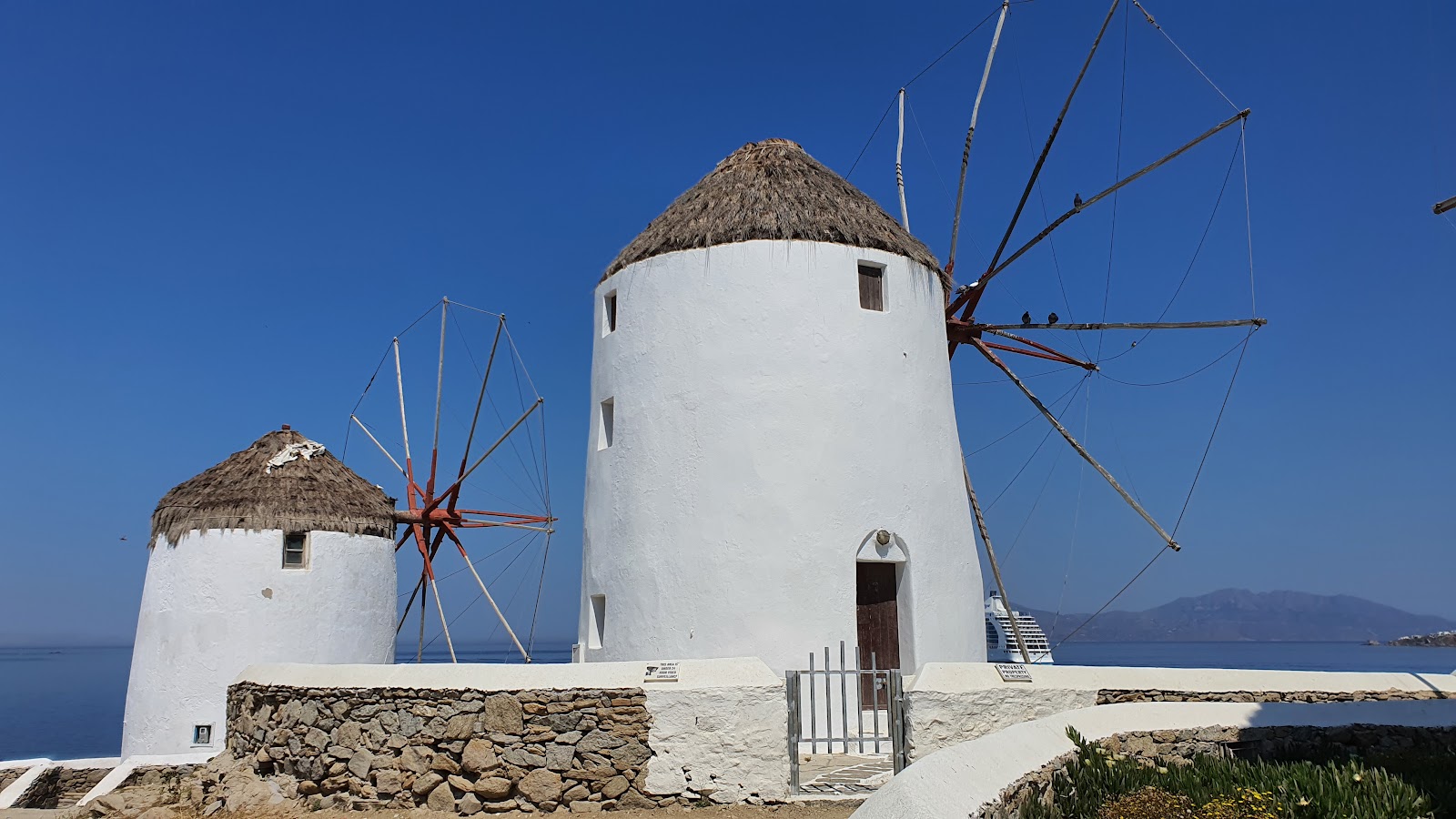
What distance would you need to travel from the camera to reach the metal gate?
10570 millimetres

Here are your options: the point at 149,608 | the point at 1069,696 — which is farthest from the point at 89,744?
the point at 1069,696

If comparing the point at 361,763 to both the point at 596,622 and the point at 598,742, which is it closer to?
the point at 598,742

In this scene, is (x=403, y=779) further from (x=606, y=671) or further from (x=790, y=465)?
(x=790, y=465)

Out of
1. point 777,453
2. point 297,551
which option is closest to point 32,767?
point 297,551

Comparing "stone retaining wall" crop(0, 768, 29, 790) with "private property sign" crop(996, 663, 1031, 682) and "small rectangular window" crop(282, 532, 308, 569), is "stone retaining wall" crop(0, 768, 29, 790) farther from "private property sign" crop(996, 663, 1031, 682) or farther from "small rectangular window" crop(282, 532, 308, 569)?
"private property sign" crop(996, 663, 1031, 682)

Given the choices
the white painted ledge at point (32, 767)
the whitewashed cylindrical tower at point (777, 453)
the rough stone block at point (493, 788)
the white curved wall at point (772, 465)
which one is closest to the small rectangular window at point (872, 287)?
the whitewashed cylindrical tower at point (777, 453)

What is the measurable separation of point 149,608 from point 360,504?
375 cm

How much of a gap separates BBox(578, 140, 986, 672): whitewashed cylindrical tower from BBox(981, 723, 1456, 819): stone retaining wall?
490 cm

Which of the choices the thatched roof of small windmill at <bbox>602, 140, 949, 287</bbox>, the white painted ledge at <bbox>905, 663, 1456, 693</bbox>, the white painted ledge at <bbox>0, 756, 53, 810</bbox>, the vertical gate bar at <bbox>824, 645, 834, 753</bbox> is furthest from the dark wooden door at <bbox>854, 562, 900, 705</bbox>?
the white painted ledge at <bbox>0, 756, 53, 810</bbox>

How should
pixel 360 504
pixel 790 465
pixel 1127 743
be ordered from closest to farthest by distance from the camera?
pixel 1127 743, pixel 790 465, pixel 360 504

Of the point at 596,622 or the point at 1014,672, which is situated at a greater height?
the point at 596,622

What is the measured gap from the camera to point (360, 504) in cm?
1967

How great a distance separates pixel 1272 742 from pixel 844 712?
149 inches

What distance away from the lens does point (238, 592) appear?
18094 mm
